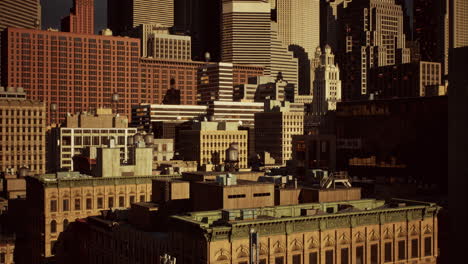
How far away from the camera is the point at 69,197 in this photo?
106 m

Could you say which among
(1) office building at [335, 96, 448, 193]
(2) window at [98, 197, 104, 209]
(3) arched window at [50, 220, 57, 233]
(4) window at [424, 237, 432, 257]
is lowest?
(3) arched window at [50, 220, 57, 233]

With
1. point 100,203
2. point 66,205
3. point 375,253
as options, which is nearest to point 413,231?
point 375,253

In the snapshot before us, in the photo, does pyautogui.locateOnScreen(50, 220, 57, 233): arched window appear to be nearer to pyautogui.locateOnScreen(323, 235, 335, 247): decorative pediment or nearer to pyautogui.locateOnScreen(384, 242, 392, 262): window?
pyautogui.locateOnScreen(323, 235, 335, 247): decorative pediment

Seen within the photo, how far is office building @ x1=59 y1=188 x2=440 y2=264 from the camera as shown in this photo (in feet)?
203

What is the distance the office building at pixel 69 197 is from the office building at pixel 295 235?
21.1m

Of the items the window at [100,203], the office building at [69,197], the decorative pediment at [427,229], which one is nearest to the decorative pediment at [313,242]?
the decorative pediment at [427,229]

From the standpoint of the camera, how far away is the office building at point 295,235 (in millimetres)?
61781

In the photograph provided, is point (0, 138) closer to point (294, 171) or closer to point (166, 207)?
point (294, 171)

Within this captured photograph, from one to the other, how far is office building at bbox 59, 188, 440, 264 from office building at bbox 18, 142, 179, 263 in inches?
831

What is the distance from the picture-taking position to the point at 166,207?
8369 centimetres

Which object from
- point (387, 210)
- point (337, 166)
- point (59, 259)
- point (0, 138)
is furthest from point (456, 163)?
point (0, 138)

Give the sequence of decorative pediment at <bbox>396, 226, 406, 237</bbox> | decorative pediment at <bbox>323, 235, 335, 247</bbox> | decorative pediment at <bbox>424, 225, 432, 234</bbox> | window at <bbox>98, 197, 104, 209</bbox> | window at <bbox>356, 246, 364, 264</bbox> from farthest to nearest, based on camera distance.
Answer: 1. window at <bbox>98, 197, 104, 209</bbox>
2. decorative pediment at <bbox>424, 225, 432, 234</bbox>
3. decorative pediment at <bbox>396, 226, 406, 237</bbox>
4. window at <bbox>356, 246, 364, 264</bbox>
5. decorative pediment at <bbox>323, 235, 335, 247</bbox>

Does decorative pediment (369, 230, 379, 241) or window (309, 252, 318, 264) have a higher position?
decorative pediment (369, 230, 379, 241)

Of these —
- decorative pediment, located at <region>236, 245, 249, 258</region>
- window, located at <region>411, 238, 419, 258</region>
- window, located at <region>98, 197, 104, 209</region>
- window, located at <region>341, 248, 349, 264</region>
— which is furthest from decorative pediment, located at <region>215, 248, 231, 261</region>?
window, located at <region>98, 197, 104, 209</region>
